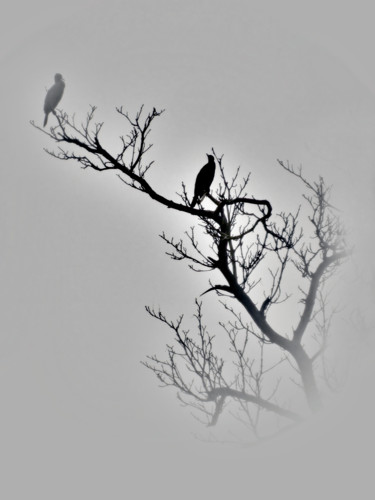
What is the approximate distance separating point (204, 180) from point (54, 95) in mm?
3270

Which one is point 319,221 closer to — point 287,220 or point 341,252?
point 341,252

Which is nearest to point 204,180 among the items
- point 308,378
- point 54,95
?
point 308,378

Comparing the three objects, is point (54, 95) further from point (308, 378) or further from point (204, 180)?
point (308, 378)

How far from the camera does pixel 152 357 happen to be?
7.43 metres

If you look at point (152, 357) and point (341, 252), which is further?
point (152, 357)

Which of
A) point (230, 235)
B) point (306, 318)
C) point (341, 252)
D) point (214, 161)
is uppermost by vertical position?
point (341, 252)

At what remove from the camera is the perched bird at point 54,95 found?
22.8 feet

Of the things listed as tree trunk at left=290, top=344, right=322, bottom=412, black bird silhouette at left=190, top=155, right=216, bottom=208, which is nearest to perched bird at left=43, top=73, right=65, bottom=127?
black bird silhouette at left=190, top=155, right=216, bottom=208

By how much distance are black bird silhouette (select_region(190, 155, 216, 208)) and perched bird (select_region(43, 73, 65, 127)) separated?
2279 millimetres

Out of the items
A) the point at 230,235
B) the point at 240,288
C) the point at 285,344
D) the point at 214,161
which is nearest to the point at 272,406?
the point at 285,344

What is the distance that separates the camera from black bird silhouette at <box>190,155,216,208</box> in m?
5.38

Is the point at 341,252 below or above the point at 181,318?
above

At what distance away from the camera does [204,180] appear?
5684mm

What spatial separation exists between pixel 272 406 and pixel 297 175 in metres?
3.42
